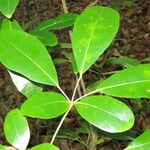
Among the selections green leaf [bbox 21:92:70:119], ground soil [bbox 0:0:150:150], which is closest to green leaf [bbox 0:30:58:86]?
green leaf [bbox 21:92:70:119]

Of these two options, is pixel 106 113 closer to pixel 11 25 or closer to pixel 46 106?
pixel 46 106

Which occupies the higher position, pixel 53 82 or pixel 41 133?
pixel 53 82

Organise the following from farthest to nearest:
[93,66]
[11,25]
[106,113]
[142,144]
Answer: [93,66], [11,25], [142,144], [106,113]

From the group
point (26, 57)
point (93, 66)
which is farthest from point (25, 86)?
point (93, 66)

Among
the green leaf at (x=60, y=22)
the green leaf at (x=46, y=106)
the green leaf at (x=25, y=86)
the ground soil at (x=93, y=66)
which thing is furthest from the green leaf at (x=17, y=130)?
the ground soil at (x=93, y=66)

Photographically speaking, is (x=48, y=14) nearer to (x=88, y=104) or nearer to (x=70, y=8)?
(x=70, y=8)

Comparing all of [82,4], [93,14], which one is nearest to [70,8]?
[82,4]

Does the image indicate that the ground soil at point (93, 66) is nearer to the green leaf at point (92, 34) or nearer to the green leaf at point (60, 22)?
the green leaf at point (60, 22)
